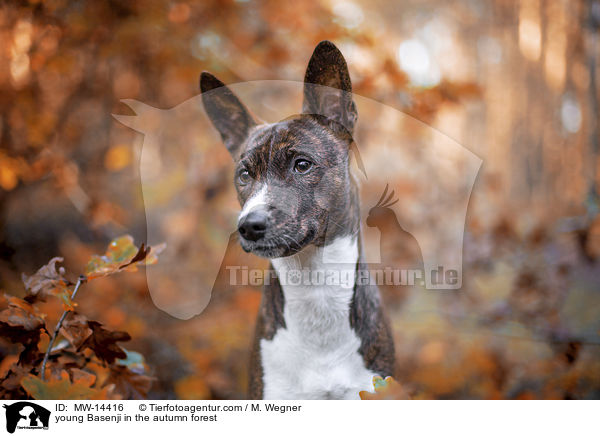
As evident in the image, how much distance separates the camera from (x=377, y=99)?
A: 2213mm

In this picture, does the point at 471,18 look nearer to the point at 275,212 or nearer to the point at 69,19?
the point at 275,212

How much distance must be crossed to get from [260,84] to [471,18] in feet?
4.48

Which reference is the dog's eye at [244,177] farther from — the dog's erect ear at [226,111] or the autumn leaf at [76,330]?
the autumn leaf at [76,330]

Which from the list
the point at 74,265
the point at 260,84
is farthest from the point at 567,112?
the point at 74,265

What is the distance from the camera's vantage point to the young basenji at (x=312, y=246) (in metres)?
1.43

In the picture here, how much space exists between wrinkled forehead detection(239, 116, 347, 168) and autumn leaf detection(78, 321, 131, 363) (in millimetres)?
720

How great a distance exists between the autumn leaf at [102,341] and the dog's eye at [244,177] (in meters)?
0.65

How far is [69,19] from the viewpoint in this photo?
2186 mm

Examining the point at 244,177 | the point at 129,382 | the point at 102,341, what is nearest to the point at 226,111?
the point at 244,177

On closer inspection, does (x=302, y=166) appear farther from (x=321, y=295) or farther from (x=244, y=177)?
(x=321, y=295)

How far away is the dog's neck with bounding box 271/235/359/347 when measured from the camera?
5.14 ft

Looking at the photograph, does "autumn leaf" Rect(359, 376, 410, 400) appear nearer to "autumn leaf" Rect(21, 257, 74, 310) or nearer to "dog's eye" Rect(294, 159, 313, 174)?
"dog's eye" Rect(294, 159, 313, 174)
